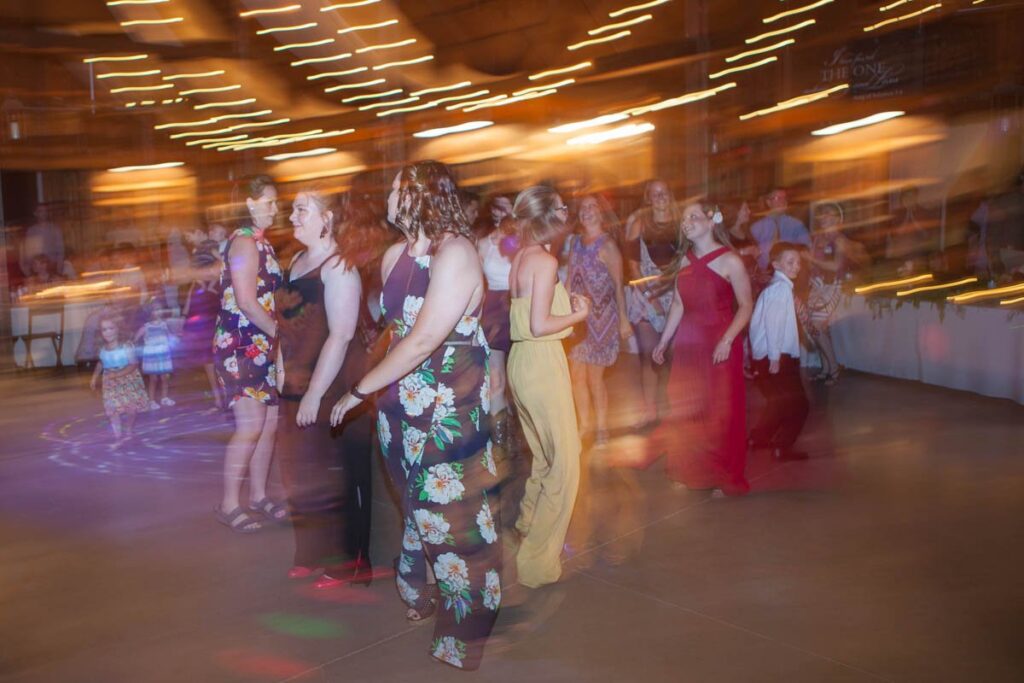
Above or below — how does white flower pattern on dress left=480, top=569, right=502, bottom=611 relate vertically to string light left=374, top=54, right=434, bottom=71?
below

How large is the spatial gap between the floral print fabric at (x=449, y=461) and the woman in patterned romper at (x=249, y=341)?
4.05ft

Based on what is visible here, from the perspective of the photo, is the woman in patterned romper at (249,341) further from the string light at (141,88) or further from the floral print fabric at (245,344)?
the string light at (141,88)

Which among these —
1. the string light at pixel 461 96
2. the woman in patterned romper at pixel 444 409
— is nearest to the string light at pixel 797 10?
the string light at pixel 461 96

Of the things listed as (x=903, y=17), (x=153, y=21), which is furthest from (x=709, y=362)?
(x=153, y=21)

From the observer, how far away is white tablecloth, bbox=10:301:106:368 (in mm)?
10055

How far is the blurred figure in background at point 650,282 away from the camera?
681 cm

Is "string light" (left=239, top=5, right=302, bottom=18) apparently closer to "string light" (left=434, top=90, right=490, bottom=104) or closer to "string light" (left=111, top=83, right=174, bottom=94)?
"string light" (left=111, top=83, right=174, bottom=94)

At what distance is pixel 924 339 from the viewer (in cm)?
815

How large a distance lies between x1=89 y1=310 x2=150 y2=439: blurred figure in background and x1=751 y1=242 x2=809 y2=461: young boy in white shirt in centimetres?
435

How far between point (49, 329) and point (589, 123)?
371 inches

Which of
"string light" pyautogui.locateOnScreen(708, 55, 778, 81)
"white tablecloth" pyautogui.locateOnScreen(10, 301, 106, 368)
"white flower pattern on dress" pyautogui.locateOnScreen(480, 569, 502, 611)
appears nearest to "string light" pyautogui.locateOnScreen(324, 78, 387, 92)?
"string light" pyautogui.locateOnScreen(708, 55, 778, 81)

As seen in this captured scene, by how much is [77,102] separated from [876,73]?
39.9ft

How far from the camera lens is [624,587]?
3818 millimetres

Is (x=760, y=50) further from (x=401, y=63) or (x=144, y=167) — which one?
(x=144, y=167)
